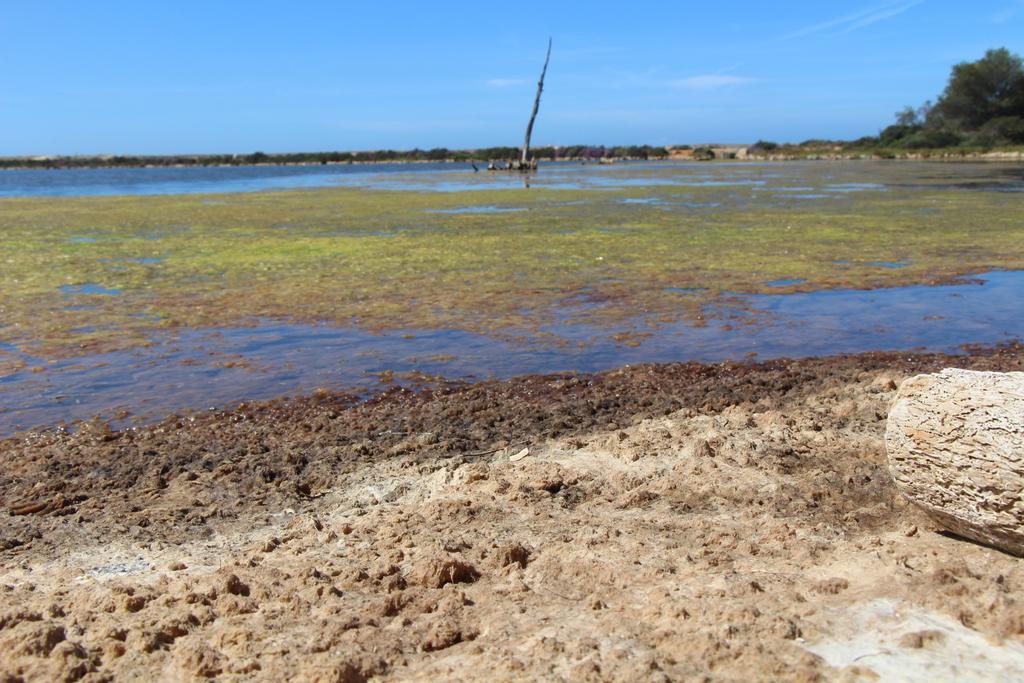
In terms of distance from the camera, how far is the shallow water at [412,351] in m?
6.39

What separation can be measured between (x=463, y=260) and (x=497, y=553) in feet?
31.5

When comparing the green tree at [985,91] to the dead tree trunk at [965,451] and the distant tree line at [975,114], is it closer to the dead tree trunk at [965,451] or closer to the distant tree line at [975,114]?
the distant tree line at [975,114]

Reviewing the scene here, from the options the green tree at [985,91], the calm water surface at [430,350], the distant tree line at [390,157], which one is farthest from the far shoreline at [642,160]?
the calm water surface at [430,350]

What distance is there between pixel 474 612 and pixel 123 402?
405 cm

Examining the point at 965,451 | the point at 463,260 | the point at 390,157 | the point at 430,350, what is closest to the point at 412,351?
the point at 430,350

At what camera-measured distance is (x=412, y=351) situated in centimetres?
760

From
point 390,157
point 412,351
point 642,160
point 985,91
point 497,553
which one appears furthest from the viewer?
point 390,157

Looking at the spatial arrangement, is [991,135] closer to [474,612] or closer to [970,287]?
[970,287]

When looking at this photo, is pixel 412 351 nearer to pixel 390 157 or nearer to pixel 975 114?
pixel 975 114

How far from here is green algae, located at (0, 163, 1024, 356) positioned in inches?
360

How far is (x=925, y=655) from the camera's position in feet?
8.73

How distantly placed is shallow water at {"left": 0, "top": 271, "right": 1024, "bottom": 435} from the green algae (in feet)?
1.41

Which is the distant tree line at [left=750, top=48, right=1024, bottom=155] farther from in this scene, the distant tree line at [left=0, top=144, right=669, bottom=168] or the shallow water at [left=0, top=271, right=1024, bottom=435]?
the shallow water at [left=0, top=271, right=1024, bottom=435]

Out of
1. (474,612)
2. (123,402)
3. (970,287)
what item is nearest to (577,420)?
(474,612)
